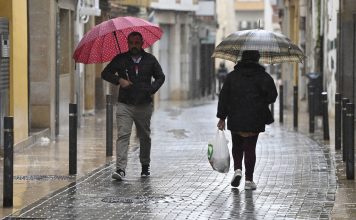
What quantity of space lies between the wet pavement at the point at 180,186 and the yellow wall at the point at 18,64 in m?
0.62

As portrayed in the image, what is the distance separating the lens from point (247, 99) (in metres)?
13.9

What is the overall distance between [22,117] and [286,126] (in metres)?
8.46

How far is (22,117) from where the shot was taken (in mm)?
20297

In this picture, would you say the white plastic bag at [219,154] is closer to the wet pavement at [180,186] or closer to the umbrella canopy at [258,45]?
the wet pavement at [180,186]

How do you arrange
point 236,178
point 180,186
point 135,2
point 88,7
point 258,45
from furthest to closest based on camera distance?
point 135,2 < point 88,7 < point 258,45 < point 180,186 < point 236,178

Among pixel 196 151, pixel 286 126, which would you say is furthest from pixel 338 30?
pixel 196 151

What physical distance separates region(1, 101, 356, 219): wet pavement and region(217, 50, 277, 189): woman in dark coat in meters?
0.43

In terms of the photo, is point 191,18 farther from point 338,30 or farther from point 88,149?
point 88,149

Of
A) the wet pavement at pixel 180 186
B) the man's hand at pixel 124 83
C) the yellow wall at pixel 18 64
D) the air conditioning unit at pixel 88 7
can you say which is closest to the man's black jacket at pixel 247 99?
the wet pavement at pixel 180 186

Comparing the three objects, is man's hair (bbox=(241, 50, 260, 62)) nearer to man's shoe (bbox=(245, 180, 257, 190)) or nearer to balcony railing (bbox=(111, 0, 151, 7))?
man's shoe (bbox=(245, 180, 257, 190))

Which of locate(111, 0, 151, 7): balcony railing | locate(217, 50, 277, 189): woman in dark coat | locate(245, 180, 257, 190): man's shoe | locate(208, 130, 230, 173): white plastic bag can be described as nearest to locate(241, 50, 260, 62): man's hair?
locate(217, 50, 277, 189): woman in dark coat

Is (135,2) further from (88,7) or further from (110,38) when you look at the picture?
(110,38)

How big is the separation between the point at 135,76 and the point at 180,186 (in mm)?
1740

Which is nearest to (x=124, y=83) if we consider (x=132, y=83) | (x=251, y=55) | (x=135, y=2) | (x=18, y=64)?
(x=132, y=83)
